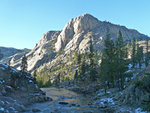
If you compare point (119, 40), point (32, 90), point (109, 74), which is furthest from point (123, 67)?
point (32, 90)

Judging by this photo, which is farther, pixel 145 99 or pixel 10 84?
pixel 10 84

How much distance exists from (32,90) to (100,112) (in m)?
26.1

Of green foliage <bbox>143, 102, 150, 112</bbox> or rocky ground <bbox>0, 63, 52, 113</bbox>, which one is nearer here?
green foliage <bbox>143, 102, 150, 112</bbox>

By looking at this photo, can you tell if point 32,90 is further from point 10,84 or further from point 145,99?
point 145,99

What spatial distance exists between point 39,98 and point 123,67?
24302 millimetres

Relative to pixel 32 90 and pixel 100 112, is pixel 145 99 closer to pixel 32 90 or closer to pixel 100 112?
pixel 100 112

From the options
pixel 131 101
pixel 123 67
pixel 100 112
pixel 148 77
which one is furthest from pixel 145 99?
pixel 123 67

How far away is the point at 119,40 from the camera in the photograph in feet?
144

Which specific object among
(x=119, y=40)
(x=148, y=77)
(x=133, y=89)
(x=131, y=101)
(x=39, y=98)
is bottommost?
(x=39, y=98)

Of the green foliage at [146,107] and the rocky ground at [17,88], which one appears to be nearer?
the green foliage at [146,107]

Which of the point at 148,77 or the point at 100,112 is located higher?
the point at 148,77

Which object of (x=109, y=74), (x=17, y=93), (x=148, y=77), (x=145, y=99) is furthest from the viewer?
(x=109, y=74)

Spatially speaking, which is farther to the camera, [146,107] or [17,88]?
[17,88]

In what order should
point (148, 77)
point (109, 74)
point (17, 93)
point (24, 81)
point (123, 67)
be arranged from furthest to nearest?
point (109, 74)
point (24, 81)
point (123, 67)
point (17, 93)
point (148, 77)
